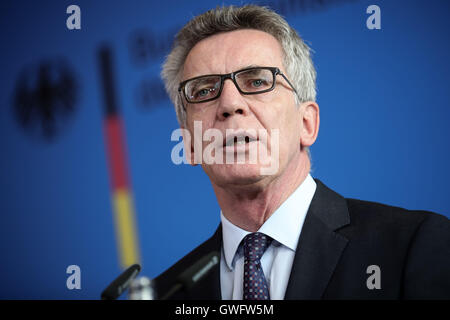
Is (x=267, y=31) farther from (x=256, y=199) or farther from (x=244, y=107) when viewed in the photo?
(x=256, y=199)

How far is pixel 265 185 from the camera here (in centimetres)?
113

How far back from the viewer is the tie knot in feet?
3.52

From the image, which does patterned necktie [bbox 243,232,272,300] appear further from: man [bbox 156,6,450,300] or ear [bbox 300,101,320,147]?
ear [bbox 300,101,320,147]

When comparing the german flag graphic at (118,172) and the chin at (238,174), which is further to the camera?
the german flag graphic at (118,172)

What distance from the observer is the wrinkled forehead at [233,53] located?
117 centimetres

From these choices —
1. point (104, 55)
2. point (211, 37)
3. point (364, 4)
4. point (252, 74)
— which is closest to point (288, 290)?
point (252, 74)

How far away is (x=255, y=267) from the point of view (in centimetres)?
105

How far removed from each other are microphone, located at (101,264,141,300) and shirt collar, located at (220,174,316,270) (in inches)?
16.1

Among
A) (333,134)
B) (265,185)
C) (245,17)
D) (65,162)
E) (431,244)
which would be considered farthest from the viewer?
(65,162)

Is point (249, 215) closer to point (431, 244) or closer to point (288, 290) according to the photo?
point (288, 290)

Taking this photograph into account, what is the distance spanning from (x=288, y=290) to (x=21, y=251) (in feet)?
4.35

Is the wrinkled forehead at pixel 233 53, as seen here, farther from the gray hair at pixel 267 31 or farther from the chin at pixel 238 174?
the chin at pixel 238 174

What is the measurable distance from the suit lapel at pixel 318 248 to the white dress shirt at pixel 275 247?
3cm

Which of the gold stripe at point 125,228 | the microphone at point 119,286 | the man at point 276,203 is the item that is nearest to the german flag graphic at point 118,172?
the gold stripe at point 125,228
